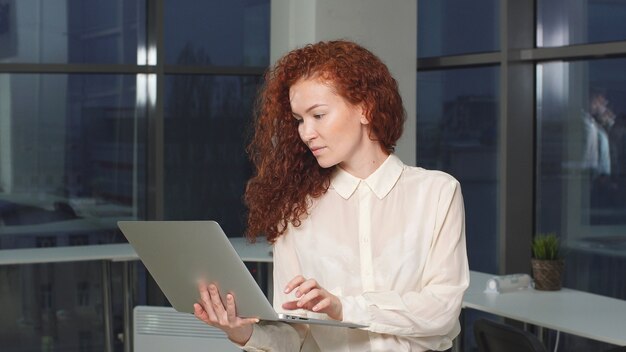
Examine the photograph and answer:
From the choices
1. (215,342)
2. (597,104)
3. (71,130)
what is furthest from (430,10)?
(215,342)

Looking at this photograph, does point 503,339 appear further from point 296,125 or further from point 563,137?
point 563,137

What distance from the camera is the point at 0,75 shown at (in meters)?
5.48

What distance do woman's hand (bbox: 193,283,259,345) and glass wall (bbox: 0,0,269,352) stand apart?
390cm

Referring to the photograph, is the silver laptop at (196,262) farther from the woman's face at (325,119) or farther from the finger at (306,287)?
the woman's face at (325,119)

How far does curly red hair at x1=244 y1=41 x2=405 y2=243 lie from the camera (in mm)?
1727

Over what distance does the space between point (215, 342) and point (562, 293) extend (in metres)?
1.72

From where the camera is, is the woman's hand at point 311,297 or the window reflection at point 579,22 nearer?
the woman's hand at point 311,297

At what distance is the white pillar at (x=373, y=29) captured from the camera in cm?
486

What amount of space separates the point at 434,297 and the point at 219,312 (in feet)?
1.19

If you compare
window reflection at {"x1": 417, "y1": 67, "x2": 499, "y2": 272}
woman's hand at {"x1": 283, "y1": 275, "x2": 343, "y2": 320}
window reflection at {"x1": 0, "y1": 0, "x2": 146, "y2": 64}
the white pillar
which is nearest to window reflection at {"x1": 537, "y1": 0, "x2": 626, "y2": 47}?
window reflection at {"x1": 417, "y1": 67, "x2": 499, "y2": 272}

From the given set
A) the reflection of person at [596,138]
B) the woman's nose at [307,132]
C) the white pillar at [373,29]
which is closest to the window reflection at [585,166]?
the reflection of person at [596,138]

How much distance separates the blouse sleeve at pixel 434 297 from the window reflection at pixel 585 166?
2.83 metres

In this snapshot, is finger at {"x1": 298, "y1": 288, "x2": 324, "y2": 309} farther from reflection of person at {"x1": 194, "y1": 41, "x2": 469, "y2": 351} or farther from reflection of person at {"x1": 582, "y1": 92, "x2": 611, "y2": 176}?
reflection of person at {"x1": 582, "y1": 92, "x2": 611, "y2": 176}

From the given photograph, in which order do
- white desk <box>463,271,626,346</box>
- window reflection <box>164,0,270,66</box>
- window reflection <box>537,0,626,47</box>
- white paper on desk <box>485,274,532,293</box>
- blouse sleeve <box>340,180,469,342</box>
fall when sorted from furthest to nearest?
1. window reflection <box>164,0,270,66</box>
2. window reflection <box>537,0,626,47</box>
3. white paper on desk <box>485,274,532,293</box>
4. white desk <box>463,271,626,346</box>
5. blouse sleeve <box>340,180,469,342</box>
